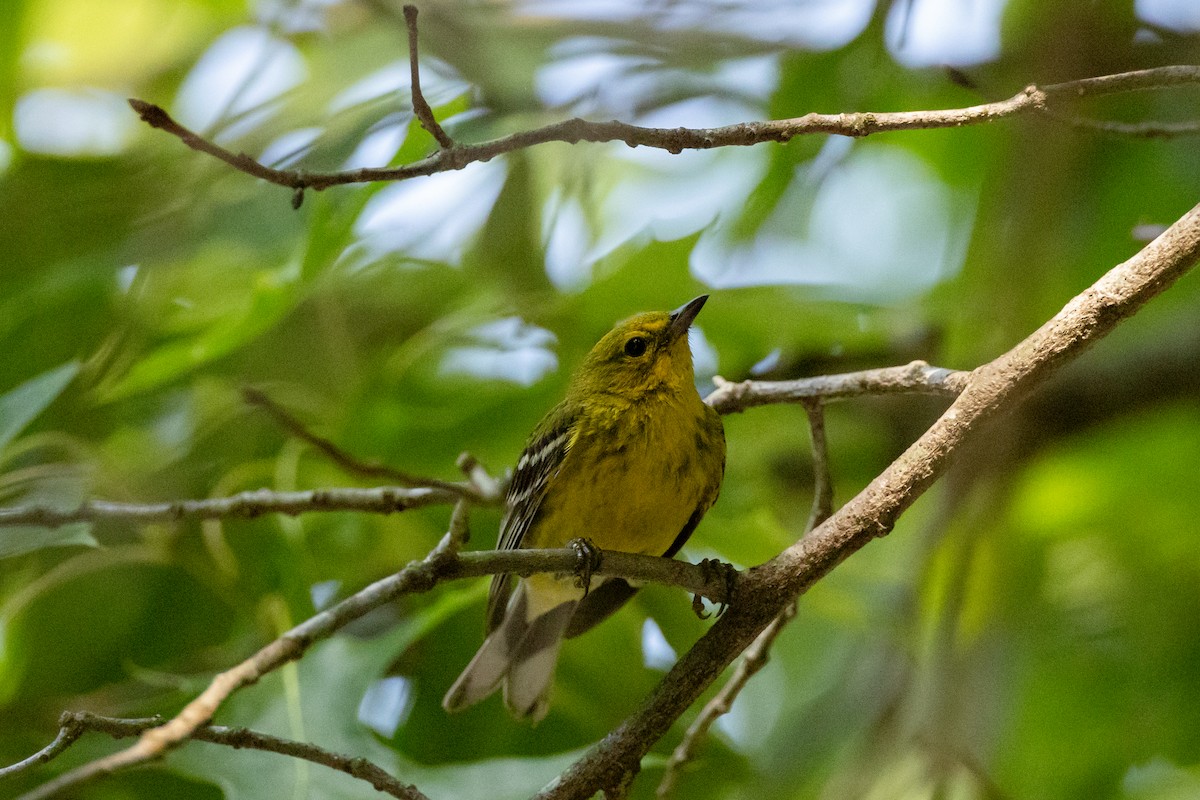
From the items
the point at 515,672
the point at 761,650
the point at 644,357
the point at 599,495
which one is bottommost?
the point at 515,672

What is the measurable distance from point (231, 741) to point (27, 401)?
1551 millimetres

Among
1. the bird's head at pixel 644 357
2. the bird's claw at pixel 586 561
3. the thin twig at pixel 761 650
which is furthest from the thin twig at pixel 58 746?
the bird's head at pixel 644 357

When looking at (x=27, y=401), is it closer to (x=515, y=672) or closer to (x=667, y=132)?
(x=515, y=672)

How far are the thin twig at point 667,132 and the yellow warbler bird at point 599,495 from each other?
163 centimetres

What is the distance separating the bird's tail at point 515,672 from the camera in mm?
3914

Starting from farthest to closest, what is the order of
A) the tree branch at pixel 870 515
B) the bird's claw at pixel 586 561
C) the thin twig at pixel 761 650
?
the thin twig at pixel 761 650 < the bird's claw at pixel 586 561 < the tree branch at pixel 870 515

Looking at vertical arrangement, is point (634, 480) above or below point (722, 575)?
below

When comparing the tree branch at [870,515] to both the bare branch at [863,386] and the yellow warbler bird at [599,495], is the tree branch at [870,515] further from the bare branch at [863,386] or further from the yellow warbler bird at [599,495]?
the yellow warbler bird at [599,495]

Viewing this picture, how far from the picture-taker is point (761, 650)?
332 centimetres

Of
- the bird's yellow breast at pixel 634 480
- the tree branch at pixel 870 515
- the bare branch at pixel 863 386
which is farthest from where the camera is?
the bird's yellow breast at pixel 634 480

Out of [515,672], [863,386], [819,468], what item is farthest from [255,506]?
[863,386]

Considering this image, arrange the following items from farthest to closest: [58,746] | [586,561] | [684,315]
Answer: [684,315], [586,561], [58,746]

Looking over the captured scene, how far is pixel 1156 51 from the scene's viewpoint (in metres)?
4.67

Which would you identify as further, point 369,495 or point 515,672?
point 515,672
